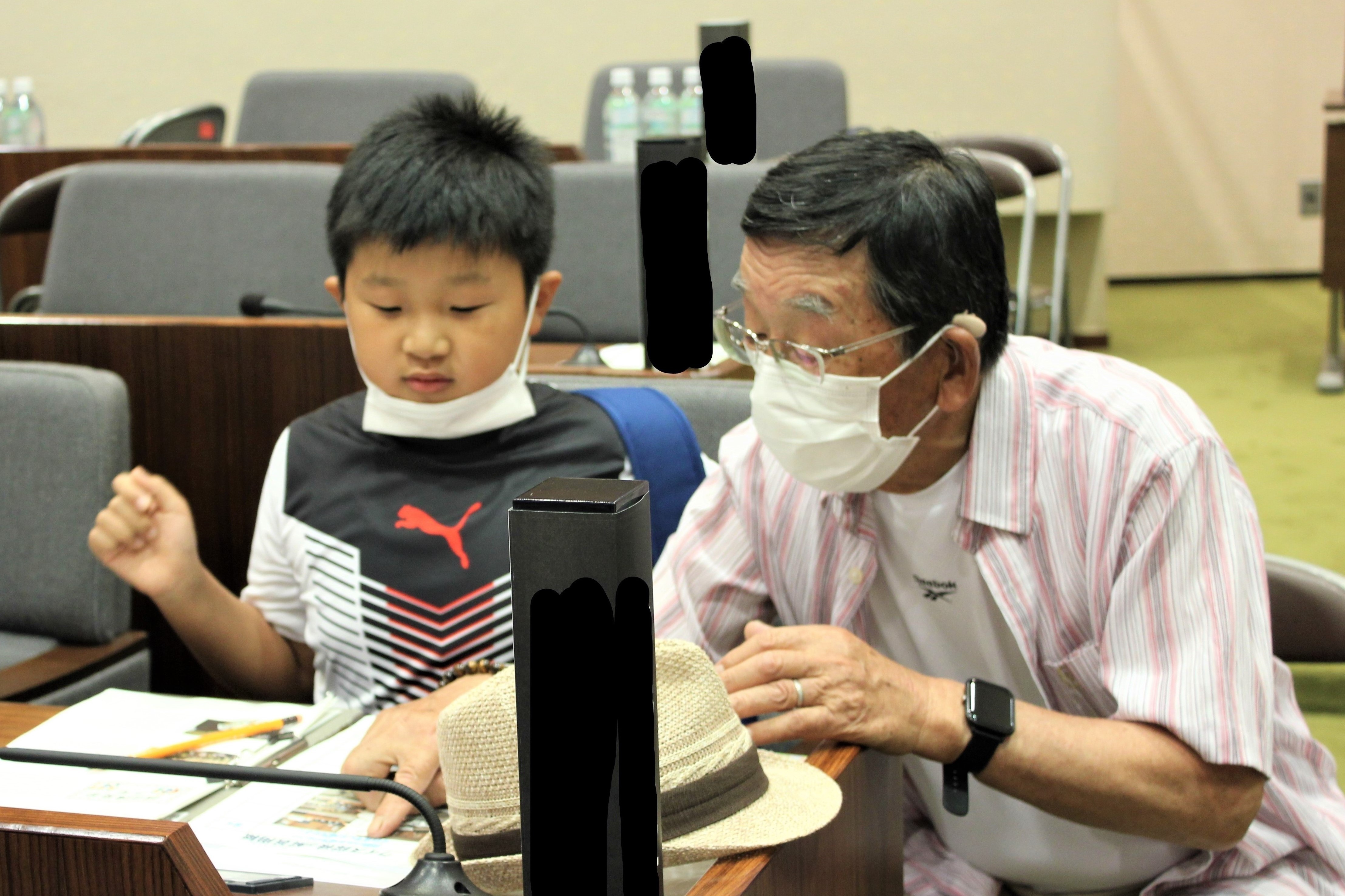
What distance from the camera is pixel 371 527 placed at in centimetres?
136

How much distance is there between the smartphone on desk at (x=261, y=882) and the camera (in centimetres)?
76

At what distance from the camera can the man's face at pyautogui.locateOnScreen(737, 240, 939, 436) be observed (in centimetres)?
106

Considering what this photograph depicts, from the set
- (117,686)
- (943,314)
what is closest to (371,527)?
(117,686)

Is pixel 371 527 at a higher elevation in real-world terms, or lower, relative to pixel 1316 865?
higher

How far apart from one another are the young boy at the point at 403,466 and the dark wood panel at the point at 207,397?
33cm

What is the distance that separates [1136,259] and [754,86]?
6907 mm

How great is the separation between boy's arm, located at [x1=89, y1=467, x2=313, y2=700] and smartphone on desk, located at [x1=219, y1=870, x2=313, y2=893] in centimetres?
52

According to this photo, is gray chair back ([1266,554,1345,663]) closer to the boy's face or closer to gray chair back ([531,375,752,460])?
gray chair back ([531,375,752,460])

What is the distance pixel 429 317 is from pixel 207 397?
627mm

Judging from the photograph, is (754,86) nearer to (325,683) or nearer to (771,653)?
(771,653)

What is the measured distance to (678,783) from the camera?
730mm

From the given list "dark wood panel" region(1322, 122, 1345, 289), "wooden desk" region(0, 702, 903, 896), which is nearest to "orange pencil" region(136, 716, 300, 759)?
"wooden desk" region(0, 702, 903, 896)

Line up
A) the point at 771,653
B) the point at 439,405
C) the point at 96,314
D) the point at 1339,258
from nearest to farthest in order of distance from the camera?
1. the point at 771,653
2. the point at 439,405
3. the point at 96,314
4. the point at 1339,258

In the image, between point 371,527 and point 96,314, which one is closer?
point 371,527
